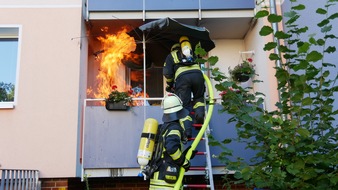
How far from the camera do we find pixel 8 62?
21.6 ft

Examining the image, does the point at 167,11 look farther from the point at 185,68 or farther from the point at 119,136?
the point at 119,136

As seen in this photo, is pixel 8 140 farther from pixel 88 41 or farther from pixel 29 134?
pixel 88 41

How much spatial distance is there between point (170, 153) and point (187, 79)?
1.48 meters

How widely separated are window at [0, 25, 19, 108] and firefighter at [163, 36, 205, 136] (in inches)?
107

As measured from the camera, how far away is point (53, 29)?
645 centimetres

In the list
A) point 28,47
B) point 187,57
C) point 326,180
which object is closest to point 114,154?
point 187,57

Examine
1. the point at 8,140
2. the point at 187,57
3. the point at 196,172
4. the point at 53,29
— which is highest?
the point at 53,29

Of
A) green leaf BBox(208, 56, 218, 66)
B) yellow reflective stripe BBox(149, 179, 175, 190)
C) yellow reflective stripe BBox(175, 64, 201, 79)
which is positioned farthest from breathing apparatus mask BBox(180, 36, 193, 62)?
green leaf BBox(208, 56, 218, 66)

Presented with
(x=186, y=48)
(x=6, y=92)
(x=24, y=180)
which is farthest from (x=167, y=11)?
(x=24, y=180)

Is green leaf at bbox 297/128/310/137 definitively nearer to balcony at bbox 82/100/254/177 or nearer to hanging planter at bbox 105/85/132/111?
balcony at bbox 82/100/254/177

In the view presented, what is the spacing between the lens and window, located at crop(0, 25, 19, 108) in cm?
632

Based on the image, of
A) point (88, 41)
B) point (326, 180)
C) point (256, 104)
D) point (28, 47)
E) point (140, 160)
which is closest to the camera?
point (326, 180)

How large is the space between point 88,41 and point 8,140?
97.8 inches

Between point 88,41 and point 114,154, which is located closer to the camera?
point 114,154
